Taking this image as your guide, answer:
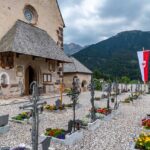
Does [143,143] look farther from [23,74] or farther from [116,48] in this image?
[116,48]

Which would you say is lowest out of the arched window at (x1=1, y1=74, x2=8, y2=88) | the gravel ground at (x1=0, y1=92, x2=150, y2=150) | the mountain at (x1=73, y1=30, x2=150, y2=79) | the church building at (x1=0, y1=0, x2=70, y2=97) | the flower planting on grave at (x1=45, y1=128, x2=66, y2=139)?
the gravel ground at (x1=0, y1=92, x2=150, y2=150)

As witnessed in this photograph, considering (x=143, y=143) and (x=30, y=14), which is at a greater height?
(x=30, y=14)

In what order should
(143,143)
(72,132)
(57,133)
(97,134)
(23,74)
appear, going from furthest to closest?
(23,74), (97,134), (72,132), (57,133), (143,143)

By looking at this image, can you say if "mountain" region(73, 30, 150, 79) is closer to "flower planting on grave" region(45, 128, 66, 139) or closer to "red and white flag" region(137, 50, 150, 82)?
"red and white flag" region(137, 50, 150, 82)

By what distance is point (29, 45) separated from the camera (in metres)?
21.3

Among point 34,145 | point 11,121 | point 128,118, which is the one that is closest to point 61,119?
point 11,121

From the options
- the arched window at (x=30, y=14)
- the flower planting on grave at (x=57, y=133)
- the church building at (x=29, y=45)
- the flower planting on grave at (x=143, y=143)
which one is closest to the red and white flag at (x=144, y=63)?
the flower planting on grave at (x=143, y=143)

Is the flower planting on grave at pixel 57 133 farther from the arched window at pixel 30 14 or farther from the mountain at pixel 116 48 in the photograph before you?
the mountain at pixel 116 48

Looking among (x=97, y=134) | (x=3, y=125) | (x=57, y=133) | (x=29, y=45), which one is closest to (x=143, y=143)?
(x=97, y=134)

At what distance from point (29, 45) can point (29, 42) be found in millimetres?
577

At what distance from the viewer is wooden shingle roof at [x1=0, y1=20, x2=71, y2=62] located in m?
19.7

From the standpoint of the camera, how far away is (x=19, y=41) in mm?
20406

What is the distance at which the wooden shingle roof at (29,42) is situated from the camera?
775 inches

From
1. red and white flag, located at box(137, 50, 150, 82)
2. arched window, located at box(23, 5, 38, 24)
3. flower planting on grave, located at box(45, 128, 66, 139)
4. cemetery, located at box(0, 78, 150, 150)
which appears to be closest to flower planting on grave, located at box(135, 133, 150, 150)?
cemetery, located at box(0, 78, 150, 150)
